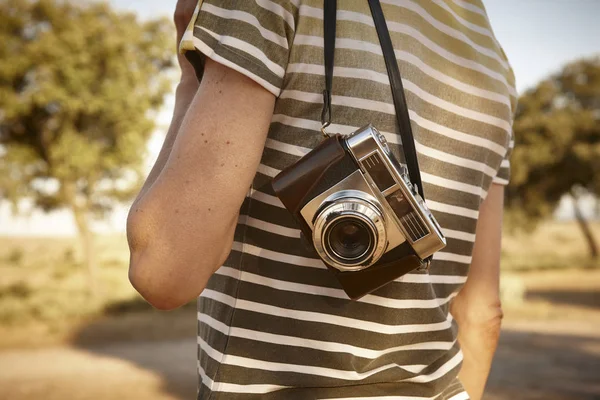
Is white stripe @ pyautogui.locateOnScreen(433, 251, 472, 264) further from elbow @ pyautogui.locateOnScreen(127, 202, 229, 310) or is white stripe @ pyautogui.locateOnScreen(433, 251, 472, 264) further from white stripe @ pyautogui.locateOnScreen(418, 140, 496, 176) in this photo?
elbow @ pyautogui.locateOnScreen(127, 202, 229, 310)

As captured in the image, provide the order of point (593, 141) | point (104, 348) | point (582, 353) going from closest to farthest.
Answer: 1. point (582, 353)
2. point (104, 348)
3. point (593, 141)

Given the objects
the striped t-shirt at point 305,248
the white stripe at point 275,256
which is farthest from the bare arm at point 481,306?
the white stripe at point 275,256

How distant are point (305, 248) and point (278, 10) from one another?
39 centimetres

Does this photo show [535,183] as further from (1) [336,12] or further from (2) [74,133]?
(1) [336,12]

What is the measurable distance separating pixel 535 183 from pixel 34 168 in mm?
18342

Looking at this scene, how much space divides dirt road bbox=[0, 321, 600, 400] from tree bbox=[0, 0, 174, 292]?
6.08m

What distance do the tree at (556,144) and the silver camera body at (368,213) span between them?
866 inches

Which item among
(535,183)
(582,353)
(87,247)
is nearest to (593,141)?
(535,183)

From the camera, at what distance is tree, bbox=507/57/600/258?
72.2 ft

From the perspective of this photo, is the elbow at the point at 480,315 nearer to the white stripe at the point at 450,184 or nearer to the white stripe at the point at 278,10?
the white stripe at the point at 450,184

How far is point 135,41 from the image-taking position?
1481 centimetres

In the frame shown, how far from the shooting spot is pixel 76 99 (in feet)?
45.2

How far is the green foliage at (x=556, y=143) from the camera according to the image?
22000 mm

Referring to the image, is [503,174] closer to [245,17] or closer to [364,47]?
[364,47]
